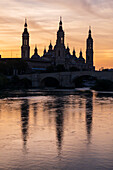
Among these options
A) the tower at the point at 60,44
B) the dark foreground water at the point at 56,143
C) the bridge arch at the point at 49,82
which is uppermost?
the tower at the point at 60,44

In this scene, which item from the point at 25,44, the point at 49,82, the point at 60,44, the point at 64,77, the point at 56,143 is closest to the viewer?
the point at 56,143

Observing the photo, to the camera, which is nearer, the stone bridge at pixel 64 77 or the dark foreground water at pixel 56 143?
the dark foreground water at pixel 56 143

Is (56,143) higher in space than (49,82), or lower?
lower

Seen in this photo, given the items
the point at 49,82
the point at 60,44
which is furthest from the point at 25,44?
the point at 49,82

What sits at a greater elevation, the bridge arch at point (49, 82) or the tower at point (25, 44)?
the tower at point (25, 44)

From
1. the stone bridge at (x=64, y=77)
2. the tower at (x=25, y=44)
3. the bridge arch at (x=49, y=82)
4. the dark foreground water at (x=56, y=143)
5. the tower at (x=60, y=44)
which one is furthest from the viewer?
the tower at (x=25, y=44)

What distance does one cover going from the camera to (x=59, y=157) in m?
16.6

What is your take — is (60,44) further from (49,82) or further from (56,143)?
(56,143)

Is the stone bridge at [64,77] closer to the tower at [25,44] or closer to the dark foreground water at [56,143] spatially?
the dark foreground water at [56,143]

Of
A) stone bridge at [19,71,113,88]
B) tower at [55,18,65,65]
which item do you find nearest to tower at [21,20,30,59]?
tower at [55,18,65,65]

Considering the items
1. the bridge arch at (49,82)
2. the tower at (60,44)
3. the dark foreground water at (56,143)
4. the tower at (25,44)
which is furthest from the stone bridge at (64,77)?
the tower at (25,44)

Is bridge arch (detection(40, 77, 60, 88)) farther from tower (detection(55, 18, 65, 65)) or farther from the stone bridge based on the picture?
tower (detection(55, 18, 65, 65))

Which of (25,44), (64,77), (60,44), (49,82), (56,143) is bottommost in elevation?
(56,143)

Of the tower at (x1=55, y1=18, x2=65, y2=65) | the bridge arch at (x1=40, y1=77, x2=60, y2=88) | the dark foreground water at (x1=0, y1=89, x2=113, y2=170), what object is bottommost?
the dark foreground water at (x1=0, y1=89, x2=113, y2=170)
